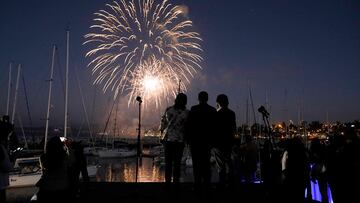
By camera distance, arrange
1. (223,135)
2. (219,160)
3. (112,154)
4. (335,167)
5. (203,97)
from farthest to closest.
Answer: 1. (112,154)
2. (219,160)
3. (223,135)
4. (203,97)
5. (335,167)

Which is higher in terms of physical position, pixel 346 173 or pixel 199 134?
pixel 199 134

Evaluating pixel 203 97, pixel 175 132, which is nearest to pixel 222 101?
pixel 203 97

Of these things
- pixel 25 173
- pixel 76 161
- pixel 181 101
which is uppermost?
pixel 181 101

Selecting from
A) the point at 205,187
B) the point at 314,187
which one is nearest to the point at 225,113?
the point at 205,187

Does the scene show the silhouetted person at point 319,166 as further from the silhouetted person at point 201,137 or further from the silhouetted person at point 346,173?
the silhouetted person at point 201,137

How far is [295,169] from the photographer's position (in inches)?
333

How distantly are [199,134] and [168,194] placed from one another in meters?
1.88

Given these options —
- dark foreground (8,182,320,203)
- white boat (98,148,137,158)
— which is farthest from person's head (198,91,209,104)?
white boat (98,148,137,158)

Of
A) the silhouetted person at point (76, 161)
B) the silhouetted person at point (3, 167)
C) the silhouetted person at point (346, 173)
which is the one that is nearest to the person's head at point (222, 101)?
the silhouetted person at point (346, 173)

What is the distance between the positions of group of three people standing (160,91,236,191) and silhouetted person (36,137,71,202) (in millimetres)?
3022

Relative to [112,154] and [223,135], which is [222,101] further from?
[112,154]

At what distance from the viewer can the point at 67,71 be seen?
165 feet

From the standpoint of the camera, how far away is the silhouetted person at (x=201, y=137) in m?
8.94

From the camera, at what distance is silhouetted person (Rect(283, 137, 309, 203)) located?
27.6 ft
